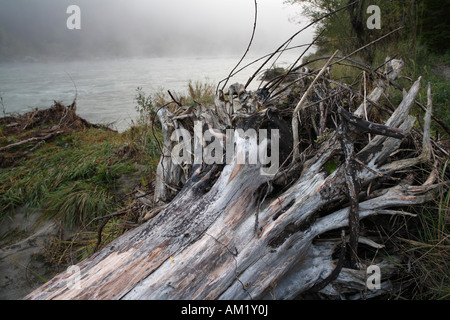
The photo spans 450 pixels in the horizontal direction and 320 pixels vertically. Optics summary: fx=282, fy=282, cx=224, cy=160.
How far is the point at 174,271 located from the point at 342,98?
6.78 ft

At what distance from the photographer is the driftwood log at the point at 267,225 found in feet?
5.02

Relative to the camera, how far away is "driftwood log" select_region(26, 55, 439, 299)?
5.02 feet

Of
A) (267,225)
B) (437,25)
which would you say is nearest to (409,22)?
(437,25)

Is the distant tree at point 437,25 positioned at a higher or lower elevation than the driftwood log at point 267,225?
higher

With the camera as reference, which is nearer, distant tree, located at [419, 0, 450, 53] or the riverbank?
the riverbank

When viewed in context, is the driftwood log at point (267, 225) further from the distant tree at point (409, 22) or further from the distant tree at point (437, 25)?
the distant tree at point (437, 25)

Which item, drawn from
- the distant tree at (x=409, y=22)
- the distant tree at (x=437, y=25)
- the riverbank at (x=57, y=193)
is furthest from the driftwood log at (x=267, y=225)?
the distant tree at (x=437, y=25)

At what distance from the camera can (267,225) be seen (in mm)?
1683

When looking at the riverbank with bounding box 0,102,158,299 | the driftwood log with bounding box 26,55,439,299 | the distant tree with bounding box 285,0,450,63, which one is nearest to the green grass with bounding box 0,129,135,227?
the riverbank with bounding box 0,102,158,299

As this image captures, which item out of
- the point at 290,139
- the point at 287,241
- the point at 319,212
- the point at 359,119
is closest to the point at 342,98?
the point at 290,139

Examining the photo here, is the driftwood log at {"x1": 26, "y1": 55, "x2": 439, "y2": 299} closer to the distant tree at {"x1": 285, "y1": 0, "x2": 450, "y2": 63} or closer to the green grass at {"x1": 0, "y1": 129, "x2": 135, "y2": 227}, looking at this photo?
the green grass at {"x1": 0, "y1": 129, "x2": 135, "y2": 227}

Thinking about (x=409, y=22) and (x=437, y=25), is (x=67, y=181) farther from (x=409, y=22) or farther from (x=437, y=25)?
(x=437, y=25)

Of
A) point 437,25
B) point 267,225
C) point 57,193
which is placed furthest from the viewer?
point 437,25

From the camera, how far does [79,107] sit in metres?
8.09
